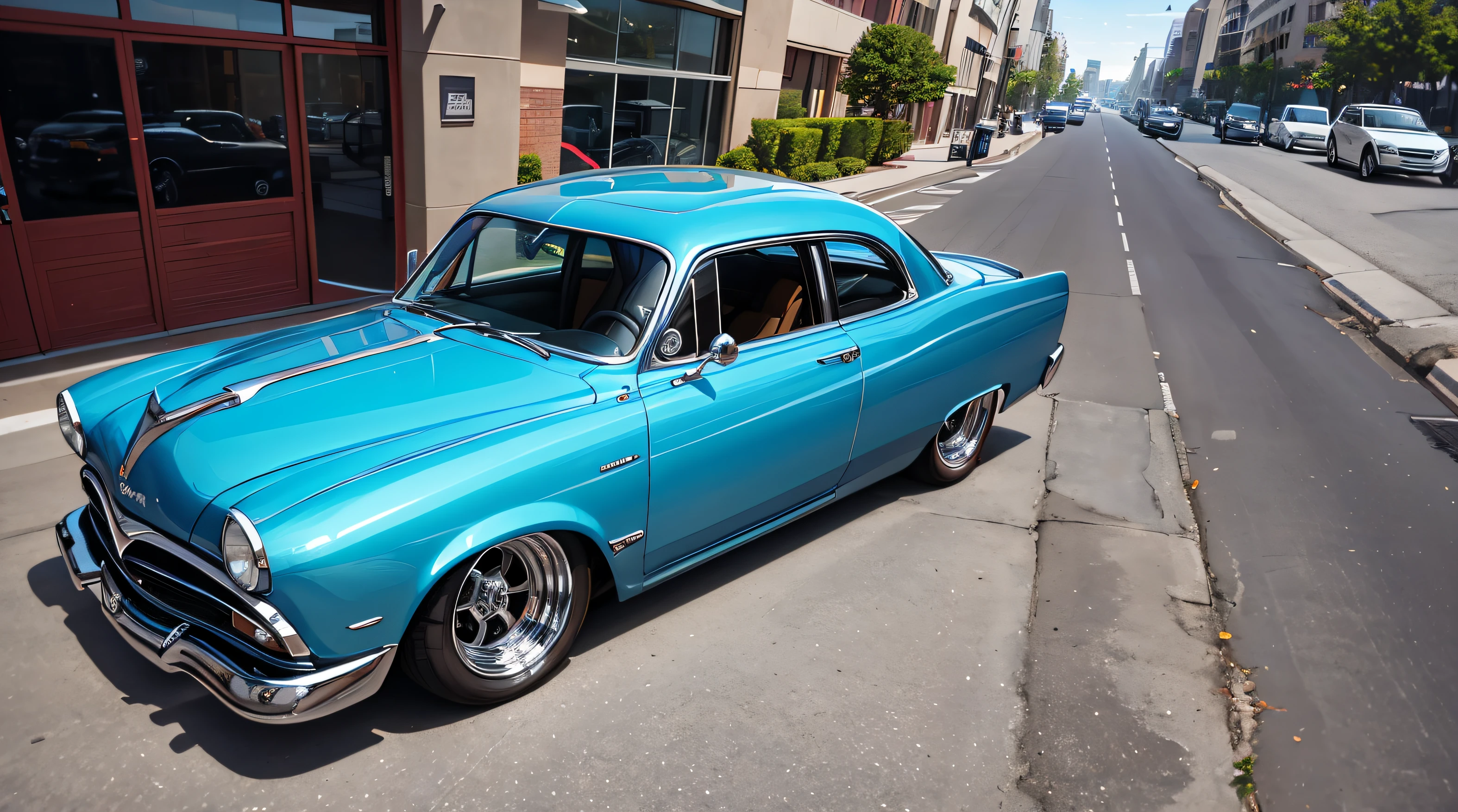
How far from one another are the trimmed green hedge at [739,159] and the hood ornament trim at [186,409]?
47.1 feet

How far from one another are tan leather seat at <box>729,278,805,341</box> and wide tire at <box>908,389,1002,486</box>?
1485 millimetres

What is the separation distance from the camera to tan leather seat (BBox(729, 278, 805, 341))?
4234 millimetres

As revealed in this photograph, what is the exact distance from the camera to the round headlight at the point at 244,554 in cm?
264

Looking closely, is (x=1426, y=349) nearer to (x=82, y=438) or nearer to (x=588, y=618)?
(x=588, y=618)

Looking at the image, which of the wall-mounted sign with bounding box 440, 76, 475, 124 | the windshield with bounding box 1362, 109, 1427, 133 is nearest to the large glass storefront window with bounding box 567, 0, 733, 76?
the wall-mounted sign with bounding box 440, 76, 475, 124

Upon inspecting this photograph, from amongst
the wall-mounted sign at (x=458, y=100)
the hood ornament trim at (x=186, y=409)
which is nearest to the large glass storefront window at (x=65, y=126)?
the wall-mounted sign at (x=458, y=100)

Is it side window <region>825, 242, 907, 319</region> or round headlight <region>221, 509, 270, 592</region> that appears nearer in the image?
round headlight <region>221, 509, 270, 592</region>

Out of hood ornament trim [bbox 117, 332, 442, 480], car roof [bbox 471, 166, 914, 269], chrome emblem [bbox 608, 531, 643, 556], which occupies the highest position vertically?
car roof [bbox 471, 166, 914, 269]

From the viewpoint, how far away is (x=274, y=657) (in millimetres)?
2797

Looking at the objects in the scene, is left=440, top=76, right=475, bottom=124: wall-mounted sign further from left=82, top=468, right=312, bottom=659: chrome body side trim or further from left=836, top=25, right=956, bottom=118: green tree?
left=836, top=25, right=956, bottom=118: green tree

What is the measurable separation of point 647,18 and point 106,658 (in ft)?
45.0

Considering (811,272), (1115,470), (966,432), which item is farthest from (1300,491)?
(811,272)

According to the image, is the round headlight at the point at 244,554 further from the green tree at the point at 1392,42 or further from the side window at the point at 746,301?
the green tree at the point at 1392,42

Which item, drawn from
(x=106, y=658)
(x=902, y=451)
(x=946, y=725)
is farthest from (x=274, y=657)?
(x=902, y=451)
